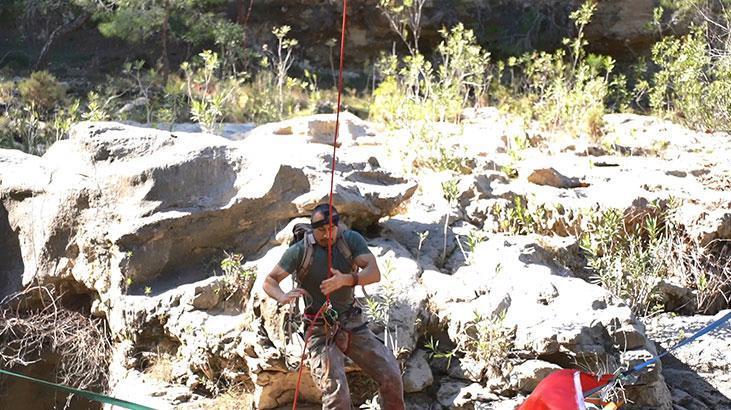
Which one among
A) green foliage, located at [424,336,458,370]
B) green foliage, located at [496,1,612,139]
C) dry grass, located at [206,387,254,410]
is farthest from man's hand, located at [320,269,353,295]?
green foliage, located at [496,1,612,139]

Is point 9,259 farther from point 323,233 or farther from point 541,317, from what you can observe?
point 541,317

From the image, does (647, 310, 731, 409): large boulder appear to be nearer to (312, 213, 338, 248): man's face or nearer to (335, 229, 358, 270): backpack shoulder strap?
(335, 229, 358, 270): backpack shoulder strap

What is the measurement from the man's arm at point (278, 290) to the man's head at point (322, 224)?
278mm

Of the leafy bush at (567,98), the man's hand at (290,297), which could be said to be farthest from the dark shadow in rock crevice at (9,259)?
the leafy bush at (567,98)

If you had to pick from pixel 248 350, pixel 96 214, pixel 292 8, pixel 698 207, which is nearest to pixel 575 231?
pixel 698 207

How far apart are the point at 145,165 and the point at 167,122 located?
10.7ft

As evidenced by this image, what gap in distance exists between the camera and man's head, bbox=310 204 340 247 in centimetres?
549

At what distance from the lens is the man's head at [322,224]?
5.49 m

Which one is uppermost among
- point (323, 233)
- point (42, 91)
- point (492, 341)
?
point (323, 233)

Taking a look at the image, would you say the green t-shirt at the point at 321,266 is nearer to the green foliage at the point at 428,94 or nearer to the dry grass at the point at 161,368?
the dry grass at the point at 161,368

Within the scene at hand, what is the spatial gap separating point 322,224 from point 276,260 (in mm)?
1266

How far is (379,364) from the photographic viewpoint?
5.55m

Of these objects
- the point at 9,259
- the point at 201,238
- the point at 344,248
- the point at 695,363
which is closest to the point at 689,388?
the point at 695,363

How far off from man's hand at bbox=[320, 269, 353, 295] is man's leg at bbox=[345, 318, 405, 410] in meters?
0.27
